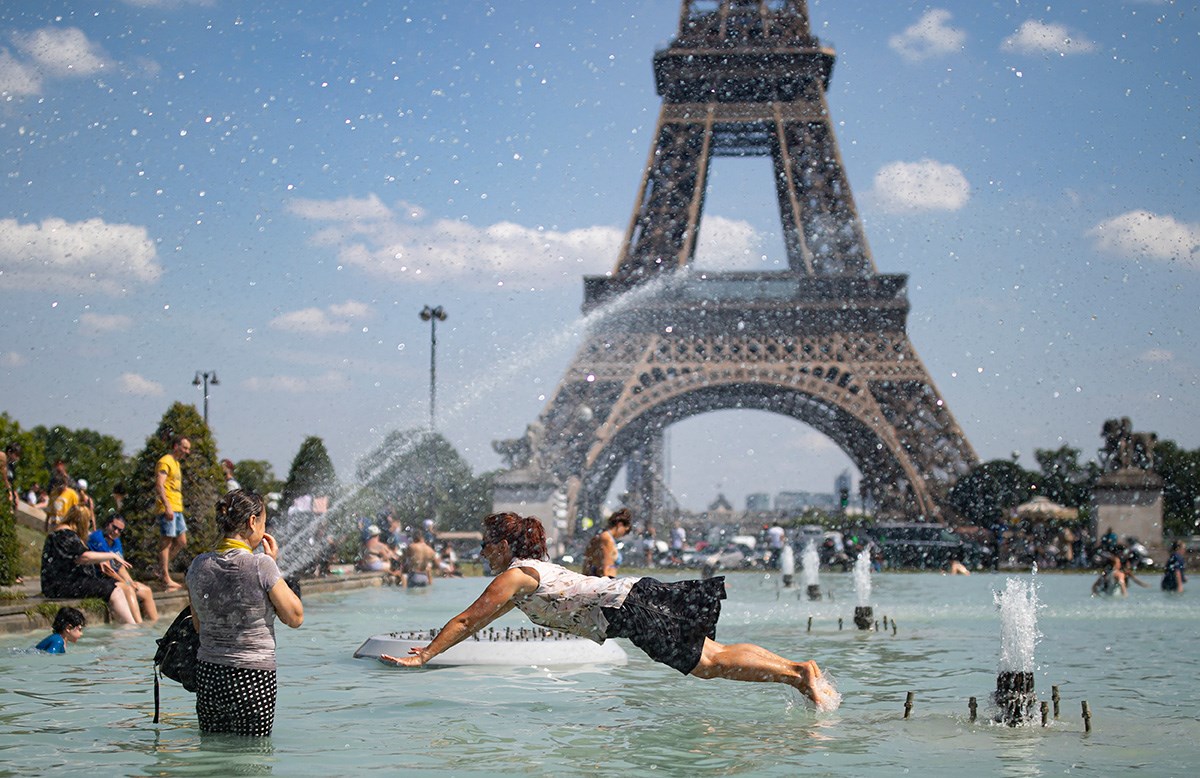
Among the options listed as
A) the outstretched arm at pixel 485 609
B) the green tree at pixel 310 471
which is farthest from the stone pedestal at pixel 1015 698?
the green tree at pixel 310 471

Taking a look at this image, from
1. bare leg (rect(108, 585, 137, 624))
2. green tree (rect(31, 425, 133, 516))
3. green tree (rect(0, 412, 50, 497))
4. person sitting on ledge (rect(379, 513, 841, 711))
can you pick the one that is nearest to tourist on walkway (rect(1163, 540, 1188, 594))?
bare leg (rect(108, 585, 137, 624))

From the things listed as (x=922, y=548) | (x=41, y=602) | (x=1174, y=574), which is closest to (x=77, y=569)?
(x=41, y=602)

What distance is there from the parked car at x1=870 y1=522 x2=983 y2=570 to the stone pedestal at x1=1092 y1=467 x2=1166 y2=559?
404 cm

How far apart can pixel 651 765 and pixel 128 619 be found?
9.24 m

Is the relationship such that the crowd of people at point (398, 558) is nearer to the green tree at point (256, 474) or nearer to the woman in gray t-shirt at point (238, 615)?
the woman in gray t-shirt at point (238, 615)

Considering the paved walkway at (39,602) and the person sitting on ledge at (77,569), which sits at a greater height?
the person sitting on ledge at (77,569)

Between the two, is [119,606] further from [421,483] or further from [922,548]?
[421,483]

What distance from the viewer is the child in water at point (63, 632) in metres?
11.9

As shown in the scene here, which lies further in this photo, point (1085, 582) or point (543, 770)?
point (1085, 582)

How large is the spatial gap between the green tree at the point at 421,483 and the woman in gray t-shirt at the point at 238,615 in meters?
28.2

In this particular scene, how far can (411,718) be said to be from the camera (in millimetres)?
8672

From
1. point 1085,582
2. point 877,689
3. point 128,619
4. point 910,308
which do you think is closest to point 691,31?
point 910,308

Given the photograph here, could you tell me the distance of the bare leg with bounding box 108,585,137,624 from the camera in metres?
14.8

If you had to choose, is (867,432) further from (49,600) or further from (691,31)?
(49,600)
